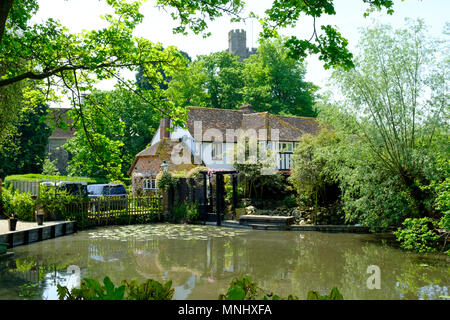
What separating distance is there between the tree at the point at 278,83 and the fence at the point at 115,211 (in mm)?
20782

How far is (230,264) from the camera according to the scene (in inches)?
388

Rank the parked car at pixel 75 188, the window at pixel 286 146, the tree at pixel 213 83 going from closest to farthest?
1. the parked car at pixel 75 188
2. the window at pixel 286 146
3. the tree at pixel 213 83

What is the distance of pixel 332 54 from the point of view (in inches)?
247

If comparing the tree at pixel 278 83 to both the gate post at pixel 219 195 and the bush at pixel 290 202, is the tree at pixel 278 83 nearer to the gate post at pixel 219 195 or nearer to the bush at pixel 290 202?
the bush at pixel 290 202

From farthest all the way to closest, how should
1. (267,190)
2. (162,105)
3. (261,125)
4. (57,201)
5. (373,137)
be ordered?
(261,125) → (267,190) → (57,201) → (373,137) → (162,105)

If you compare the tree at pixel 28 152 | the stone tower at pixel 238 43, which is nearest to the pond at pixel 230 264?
the tree at pixel 28 152

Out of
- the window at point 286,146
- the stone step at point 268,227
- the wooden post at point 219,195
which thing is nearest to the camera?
the stone step at point 268,227

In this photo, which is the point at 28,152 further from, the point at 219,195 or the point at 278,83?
the point at 278,83

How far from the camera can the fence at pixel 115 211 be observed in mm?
17719

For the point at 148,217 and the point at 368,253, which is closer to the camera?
the point at 368,253

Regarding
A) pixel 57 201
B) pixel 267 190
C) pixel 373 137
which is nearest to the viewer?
pixel 373 137

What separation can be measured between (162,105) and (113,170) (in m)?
2.08
